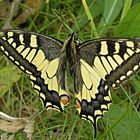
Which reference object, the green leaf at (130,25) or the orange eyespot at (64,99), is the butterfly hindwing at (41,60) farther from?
the green leaf at (130,25)

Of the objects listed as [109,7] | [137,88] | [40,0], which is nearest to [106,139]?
[137,88]

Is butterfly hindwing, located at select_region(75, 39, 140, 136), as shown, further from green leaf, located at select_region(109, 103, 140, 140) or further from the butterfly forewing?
green leaf, located at select_region(109, 103, 140, 140)

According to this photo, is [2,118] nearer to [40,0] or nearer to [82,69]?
[82,69]

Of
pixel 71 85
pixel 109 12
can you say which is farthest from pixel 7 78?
pixel 109 12

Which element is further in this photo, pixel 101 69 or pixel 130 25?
pixel 130 25

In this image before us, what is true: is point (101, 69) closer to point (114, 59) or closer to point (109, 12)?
point (114, 59)

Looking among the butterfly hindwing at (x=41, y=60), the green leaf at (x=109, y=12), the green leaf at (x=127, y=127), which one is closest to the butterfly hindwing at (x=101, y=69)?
the butterfly hindwing at (x=41, y=60)
